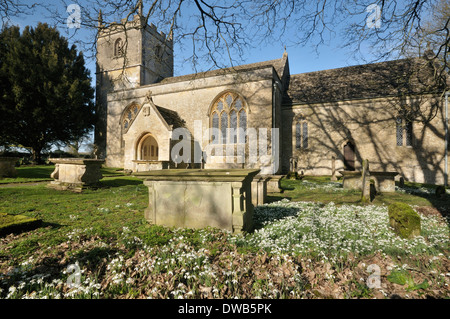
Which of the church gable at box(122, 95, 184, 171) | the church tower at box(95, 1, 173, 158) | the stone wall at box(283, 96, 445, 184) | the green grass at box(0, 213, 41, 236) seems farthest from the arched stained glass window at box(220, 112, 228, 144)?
the green grass at box(0, 213, 41, 236)

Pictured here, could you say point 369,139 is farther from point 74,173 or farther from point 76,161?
point 74,173

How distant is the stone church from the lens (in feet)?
50.2

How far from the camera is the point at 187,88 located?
19203 millimetres

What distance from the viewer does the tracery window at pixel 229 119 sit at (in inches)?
685

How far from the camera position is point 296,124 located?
18.5 m

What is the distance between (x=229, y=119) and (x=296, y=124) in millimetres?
5985

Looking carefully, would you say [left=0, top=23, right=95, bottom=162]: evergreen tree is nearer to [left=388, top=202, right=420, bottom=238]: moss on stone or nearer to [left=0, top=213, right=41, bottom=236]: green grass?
[left=0, top=213, right=41, bottom=236]: green grass

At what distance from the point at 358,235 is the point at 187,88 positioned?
1809 cm

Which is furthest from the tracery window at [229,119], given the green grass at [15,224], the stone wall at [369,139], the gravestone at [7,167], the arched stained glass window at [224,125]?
the green grass at [15,224]

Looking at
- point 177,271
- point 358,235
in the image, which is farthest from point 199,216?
point 358,235

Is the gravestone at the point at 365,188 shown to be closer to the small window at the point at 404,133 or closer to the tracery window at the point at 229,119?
the tracery window at the point at 229,119

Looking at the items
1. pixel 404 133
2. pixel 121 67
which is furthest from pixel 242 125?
pixel 121 67
